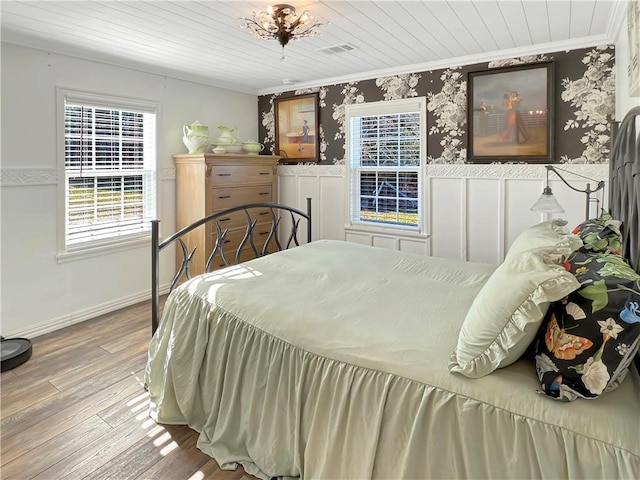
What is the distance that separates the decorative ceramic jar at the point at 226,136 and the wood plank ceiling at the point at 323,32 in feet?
2.19

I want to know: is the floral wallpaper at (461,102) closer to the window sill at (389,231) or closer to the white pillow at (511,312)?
the window sill at (389,231)

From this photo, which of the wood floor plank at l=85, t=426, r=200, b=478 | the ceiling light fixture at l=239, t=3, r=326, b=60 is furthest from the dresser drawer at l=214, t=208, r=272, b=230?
the wood floor plank at l=85, t=426, r=200, b=478

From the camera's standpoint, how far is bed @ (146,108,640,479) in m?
1.16

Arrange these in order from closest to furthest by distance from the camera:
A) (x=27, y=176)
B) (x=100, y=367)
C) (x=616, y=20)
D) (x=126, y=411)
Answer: (x=126, y=411) → (x=616, y=20) → (x=100, y=367) → (x=27, y=176)

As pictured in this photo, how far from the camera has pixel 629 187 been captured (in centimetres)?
165

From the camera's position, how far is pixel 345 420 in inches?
60.1

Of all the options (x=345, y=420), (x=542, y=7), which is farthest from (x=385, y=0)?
(x=345, y=420)

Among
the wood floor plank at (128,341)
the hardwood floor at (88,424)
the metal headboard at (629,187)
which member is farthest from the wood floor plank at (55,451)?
the metal headboard at (629,187)

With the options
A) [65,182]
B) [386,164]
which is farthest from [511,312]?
[65,182]

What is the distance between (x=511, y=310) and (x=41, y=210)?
3.76 metres

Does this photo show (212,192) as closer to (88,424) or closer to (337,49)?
(337,49)

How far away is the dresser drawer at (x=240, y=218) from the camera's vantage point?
4.50 meters

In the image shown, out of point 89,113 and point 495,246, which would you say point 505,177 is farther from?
point 89,113

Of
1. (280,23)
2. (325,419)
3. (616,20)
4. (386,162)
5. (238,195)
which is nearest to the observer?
(325,419)
